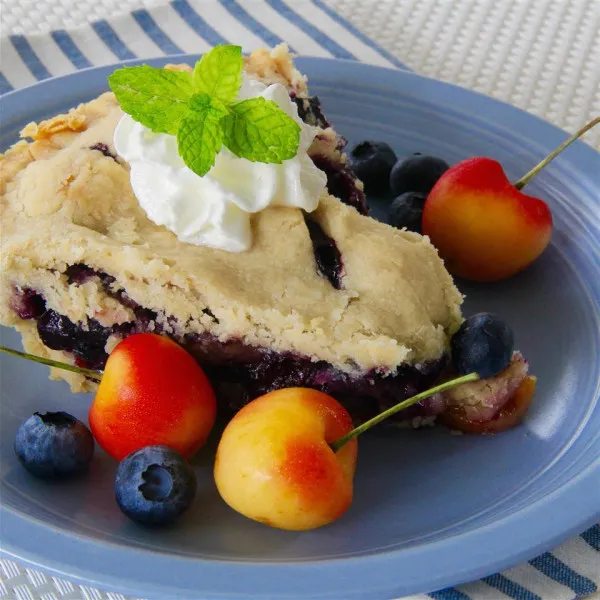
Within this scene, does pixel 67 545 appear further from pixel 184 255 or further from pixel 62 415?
pixel 184 255

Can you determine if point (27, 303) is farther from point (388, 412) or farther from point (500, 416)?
point (500, 416)

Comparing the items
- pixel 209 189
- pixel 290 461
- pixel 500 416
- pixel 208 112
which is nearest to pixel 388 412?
pixel 290 461

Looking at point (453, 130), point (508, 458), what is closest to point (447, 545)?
point (508, 458)

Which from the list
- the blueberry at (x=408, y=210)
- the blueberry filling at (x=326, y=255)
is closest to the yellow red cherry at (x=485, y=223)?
the blueberry at (x=408, y=210)

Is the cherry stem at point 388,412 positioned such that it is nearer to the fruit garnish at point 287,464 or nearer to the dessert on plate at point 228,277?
the fruit garnish at point 287,464

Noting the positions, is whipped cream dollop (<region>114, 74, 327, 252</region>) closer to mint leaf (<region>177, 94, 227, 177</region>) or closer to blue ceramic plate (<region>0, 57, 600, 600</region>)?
mint leaf (<region>177, 94, 227, 177</region>)
